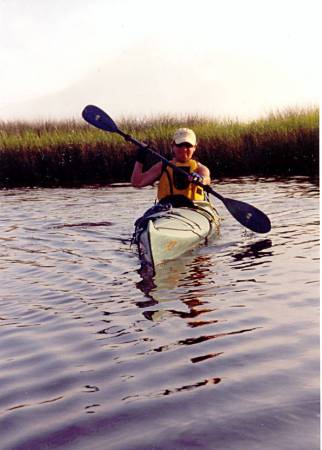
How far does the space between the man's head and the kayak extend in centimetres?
56

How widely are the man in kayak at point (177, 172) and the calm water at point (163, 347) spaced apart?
2.47 feet

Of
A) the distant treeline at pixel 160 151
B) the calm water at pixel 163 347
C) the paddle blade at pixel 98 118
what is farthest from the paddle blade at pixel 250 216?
the distant treeline at pixel 160 151

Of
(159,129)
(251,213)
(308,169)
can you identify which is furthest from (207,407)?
(159,129)

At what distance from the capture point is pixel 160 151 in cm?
1589

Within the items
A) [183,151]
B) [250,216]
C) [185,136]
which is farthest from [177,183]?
[250,216]

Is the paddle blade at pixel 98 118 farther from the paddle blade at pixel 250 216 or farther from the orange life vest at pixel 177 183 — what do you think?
the paddle blade at pixel 250 216

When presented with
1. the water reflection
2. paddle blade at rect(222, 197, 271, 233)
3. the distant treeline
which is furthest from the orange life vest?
the distant treeline

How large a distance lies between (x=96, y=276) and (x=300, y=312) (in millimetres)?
2255

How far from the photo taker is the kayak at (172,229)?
238 inches

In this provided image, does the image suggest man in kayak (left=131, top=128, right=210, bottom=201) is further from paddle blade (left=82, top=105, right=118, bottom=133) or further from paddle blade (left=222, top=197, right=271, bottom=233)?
paddle blade (left=82, top=105, right=118, bottom=133)

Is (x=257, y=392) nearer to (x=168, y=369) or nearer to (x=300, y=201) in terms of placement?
(x=168, y=369)

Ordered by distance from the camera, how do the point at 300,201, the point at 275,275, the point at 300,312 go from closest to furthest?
the point at 300,312 < the point at 275,275 < the point at 300,201

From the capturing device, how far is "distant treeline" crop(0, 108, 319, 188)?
586 inches

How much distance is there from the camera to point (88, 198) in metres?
12.7
